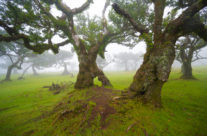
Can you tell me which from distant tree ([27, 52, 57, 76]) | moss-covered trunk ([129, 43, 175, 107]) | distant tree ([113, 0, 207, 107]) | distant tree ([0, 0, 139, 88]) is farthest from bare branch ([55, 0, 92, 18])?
distant tree ([27, 52, 57, 76])

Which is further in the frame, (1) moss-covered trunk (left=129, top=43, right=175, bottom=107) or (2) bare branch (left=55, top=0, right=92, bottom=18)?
(2) bare branch (left=55, top=0, right=92, bottom=18)

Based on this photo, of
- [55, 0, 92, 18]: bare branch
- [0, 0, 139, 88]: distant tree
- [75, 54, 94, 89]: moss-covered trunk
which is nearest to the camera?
[0, 0, 139, 88]: distant tree

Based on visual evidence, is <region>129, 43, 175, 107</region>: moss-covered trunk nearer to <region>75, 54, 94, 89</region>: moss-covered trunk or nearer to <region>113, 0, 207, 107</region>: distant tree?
<region>113, 0, 207, 107</region>: distant tree

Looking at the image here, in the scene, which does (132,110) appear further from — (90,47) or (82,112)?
(90,47)

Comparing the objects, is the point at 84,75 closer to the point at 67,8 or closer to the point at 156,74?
the point at 156,74

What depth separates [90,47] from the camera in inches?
361

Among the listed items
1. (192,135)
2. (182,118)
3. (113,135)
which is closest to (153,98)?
(182,118)

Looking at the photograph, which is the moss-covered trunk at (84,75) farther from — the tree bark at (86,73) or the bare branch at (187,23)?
the bare branch at (187,23)

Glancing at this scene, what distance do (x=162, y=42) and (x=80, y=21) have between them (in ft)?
36.3

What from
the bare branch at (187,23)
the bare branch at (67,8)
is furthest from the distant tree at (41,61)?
the bare branch at (187,23)

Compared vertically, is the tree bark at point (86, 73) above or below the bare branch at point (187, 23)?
below

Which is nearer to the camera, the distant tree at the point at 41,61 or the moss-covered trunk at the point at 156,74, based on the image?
the moss-covered trunk at the point at 156,74

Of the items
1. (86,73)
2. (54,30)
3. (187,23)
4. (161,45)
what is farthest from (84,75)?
(187,23)

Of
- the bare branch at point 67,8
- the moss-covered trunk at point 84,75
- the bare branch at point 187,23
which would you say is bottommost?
the moss-covered trunk at point 84,75
